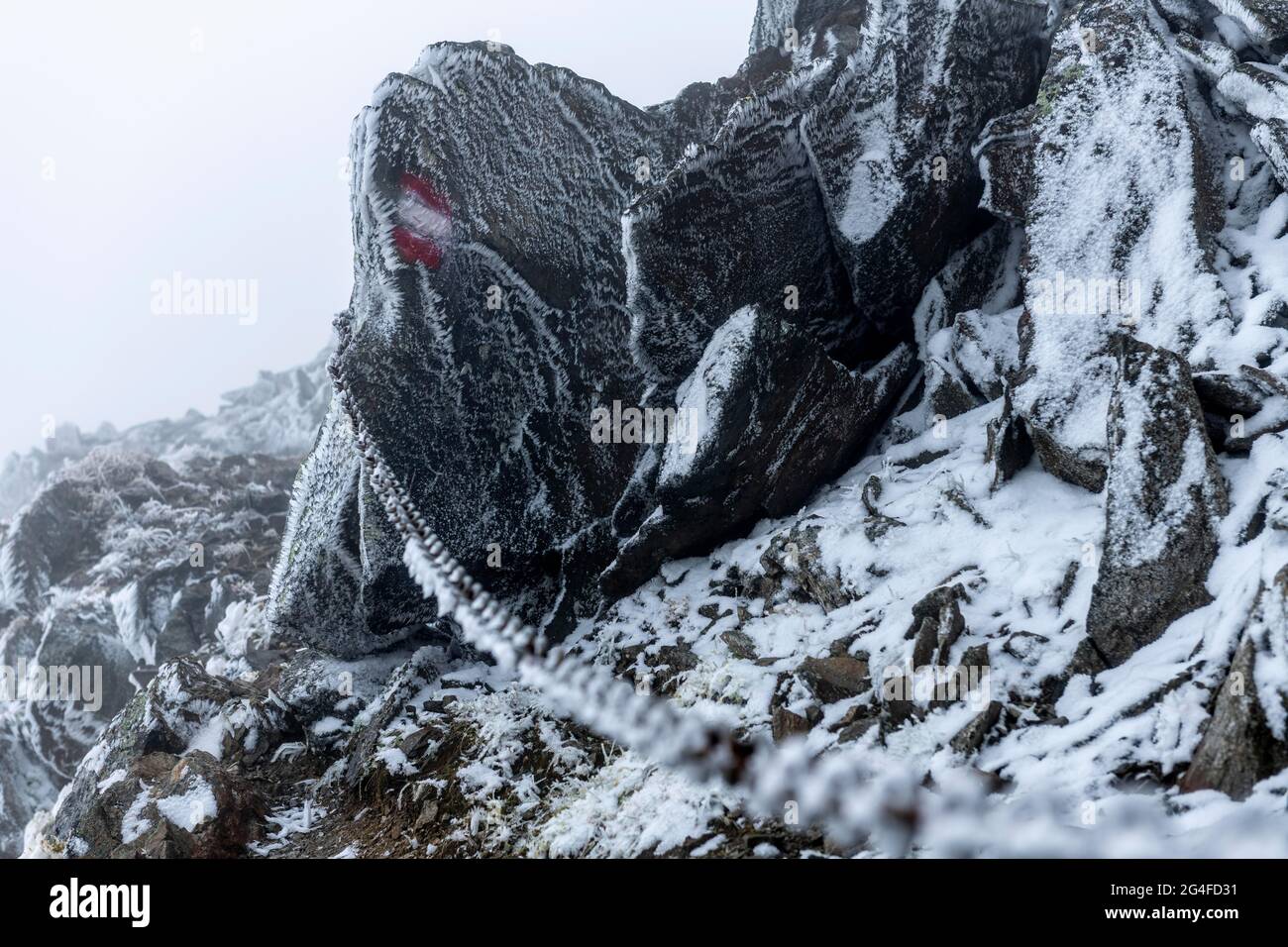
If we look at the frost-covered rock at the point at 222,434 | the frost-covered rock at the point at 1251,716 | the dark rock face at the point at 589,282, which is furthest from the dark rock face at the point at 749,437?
the frost-covered rock at the point at 222,434

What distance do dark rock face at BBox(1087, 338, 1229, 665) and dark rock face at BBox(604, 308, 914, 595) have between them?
455 centimetres

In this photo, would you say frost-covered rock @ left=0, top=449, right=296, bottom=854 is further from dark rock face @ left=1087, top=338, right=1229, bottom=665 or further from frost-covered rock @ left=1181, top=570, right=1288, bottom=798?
frost-covered rock @ left=1181, top=570, right=1288, bottom=798

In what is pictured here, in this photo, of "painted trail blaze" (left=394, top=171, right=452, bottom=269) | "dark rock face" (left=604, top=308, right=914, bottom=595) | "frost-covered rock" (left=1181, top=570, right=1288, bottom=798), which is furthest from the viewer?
"painted trail blaze" (left=394, top=171, right=452, bottom=269)

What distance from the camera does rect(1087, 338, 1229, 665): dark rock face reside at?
21.1 ft

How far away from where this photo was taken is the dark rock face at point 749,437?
35.3 feet

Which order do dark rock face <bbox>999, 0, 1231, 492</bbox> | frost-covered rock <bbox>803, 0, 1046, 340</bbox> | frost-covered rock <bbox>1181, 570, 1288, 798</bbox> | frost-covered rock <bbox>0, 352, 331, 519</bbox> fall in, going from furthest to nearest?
1. frost-covered rock <bbox>0, 352, 331, 519</bbox>
2. frost-covered rock <bbox>803, 0, 1046, 340</bbox>
3. dark rock face <bbox>999, 0, 1231, 492</bbox>
4. frost-covered rock <bbox>1181, 570, 1288, 798</bbox>

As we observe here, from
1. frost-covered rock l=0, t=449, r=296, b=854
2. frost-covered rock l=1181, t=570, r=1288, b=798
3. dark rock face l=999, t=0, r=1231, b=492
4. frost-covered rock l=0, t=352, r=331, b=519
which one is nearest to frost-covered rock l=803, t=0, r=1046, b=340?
dark rock face l=999, t=0, r=1231, b=492

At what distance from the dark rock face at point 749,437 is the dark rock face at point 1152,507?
14.9 ft

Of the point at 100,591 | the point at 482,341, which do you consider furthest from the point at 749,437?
the point at 100,591

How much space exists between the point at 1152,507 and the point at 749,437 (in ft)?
17.3
